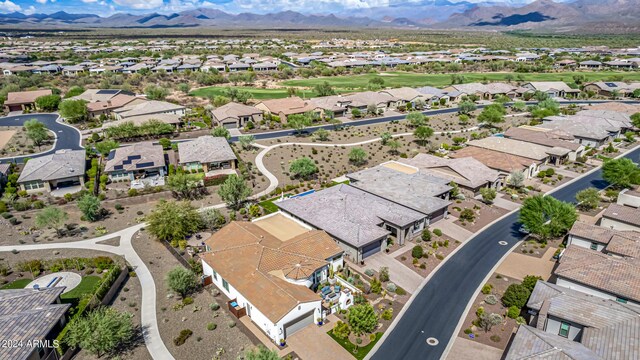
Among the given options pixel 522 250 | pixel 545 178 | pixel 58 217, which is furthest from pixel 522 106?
pixel 58 217

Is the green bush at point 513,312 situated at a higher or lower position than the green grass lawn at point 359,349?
higher

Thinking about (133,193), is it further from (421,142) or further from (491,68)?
(491,68)

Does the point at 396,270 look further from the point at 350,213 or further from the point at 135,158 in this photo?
the point at 135,158

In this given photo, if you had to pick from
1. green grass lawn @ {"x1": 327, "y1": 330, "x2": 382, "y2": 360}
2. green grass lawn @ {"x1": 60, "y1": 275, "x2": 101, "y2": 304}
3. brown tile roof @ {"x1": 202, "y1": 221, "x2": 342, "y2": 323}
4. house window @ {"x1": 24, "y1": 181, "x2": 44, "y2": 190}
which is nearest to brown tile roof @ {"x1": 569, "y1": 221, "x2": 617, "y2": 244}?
green grass lawn @ {"x1": 327, "y1": 330, "x2": 382, "y2": 360}

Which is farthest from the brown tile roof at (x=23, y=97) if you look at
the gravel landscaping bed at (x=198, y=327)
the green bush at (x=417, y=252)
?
the green bush at (x=417, y=252)

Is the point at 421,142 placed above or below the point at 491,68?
below

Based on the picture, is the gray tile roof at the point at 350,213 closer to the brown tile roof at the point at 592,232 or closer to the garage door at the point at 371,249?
the garage door at the point at 371,249

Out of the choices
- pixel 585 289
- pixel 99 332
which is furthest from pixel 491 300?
pixel 99 332
